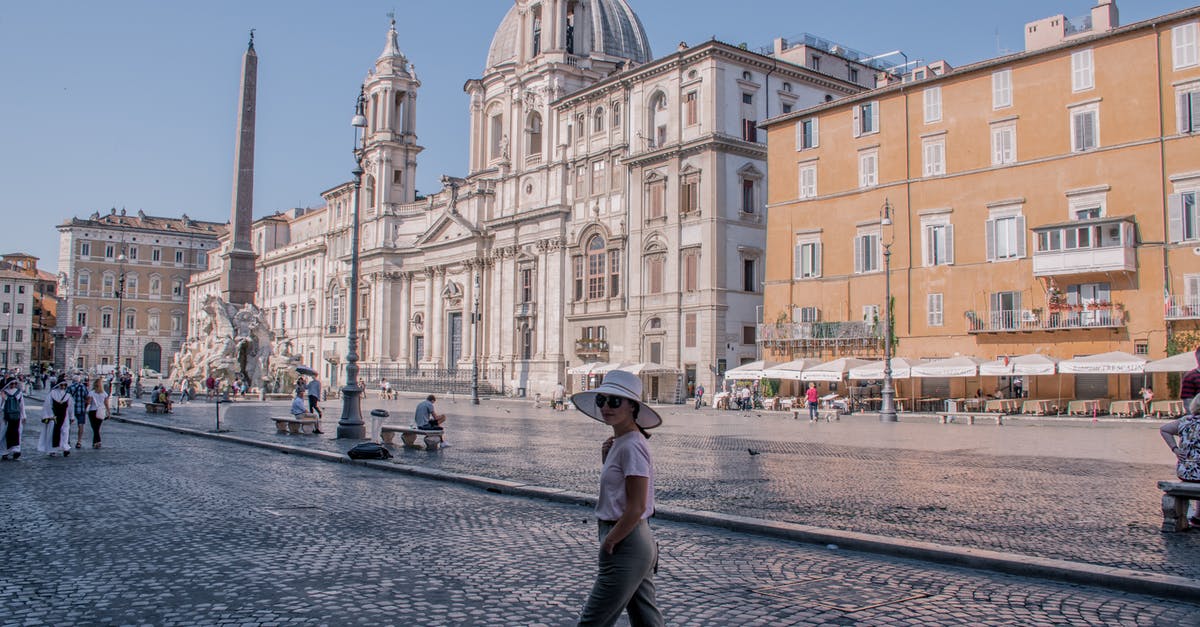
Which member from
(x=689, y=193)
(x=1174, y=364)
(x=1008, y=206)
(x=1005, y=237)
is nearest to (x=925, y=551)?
(x=1174, y=364)

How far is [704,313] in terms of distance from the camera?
44406mm

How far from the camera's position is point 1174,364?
28.2m

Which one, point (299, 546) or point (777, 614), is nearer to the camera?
point (777, 614)

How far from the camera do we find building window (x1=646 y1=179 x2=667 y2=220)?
4756 centimetres

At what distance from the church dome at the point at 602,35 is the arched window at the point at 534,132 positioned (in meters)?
4.57

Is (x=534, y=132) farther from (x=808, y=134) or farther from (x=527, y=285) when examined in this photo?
(x=808, y=134)

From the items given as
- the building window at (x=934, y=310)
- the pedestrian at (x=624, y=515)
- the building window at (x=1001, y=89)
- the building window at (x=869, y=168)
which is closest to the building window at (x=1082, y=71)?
the building window at (x=1001, y=89)

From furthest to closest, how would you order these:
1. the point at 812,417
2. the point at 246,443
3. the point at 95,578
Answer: the point at 812,417, the point at 246,443, the point at 95,578

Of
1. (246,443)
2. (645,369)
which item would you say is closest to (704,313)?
(645,369)

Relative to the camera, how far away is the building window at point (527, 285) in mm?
57806

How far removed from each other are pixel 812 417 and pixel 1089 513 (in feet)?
71.2

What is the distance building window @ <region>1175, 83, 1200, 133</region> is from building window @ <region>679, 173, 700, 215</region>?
20309 mm

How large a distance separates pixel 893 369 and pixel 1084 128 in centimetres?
1064

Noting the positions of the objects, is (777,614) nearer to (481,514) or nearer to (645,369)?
(481,514)
